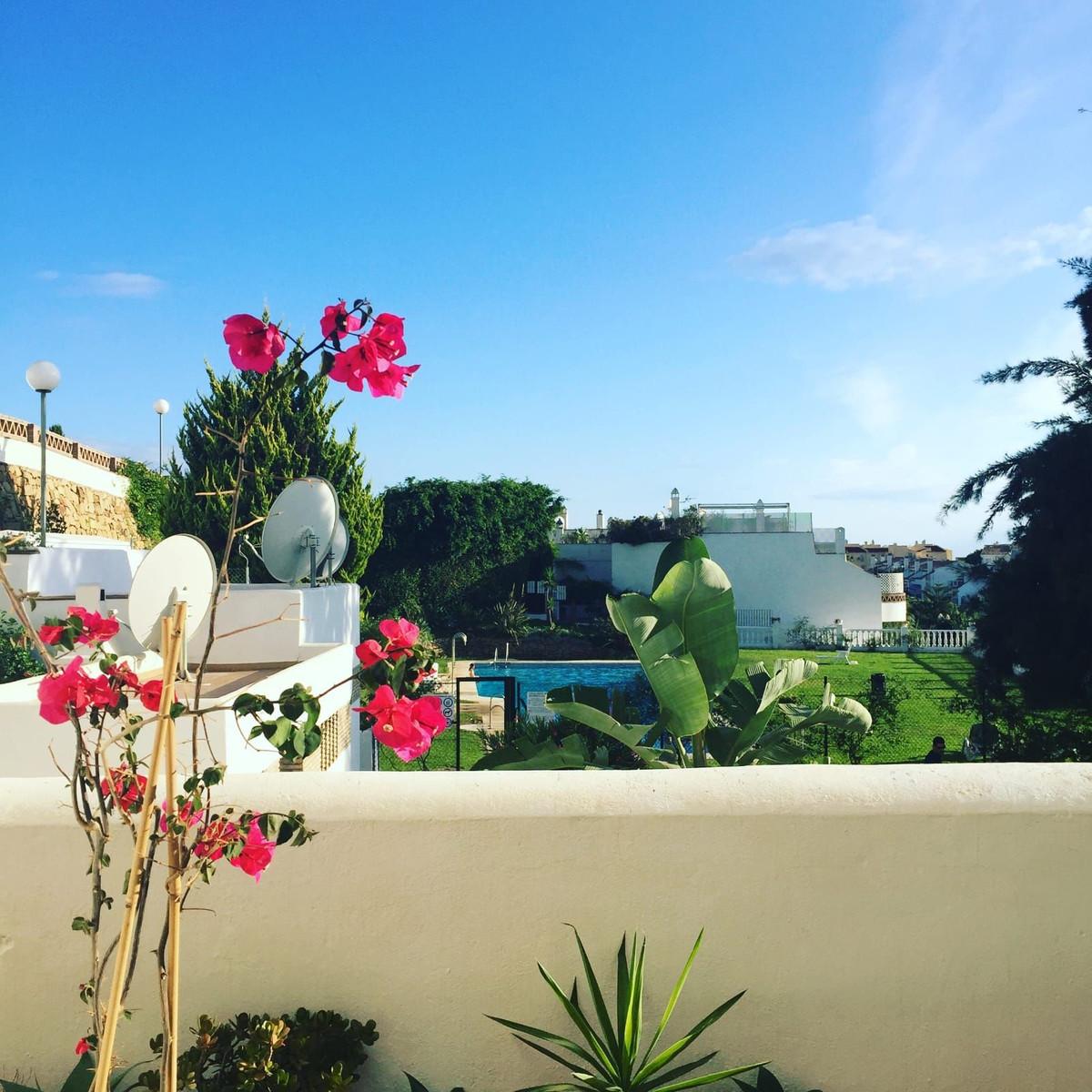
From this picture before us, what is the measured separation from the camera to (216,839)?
1.53 metres

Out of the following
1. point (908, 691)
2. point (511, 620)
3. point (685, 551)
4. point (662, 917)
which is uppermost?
point (685, 551)

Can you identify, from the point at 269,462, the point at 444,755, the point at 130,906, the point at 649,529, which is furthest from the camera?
the point at 649,529

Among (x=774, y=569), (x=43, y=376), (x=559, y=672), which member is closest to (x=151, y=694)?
(x=43, y=376)

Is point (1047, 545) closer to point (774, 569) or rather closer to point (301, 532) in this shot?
point (301, 532)

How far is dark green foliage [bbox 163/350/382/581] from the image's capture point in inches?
1008

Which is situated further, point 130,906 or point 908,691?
point 908,691

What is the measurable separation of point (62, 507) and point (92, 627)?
22.6m

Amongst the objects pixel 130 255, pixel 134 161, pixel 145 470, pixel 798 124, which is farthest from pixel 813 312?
pixel 145 470

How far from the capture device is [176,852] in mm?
1472

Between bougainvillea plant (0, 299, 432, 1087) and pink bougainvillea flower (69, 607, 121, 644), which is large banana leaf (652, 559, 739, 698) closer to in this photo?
bougainvillea plant (0, 299, 432, 1087)

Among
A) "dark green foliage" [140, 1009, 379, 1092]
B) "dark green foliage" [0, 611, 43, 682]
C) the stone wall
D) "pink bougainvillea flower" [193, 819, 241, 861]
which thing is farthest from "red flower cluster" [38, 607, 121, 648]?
the stone wall

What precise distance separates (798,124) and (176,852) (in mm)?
11216

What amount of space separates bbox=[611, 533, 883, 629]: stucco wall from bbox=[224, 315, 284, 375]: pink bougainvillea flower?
34300mm

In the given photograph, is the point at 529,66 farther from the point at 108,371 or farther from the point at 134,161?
the point at 134,161
